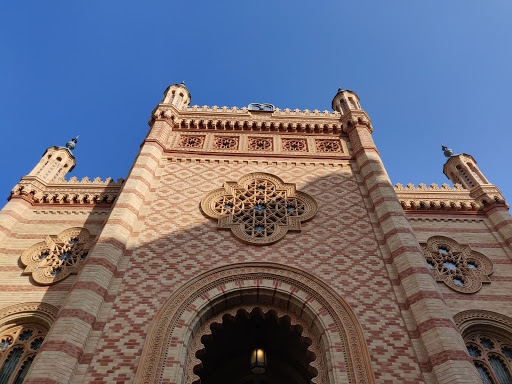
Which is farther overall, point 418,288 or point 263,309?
point 263,309

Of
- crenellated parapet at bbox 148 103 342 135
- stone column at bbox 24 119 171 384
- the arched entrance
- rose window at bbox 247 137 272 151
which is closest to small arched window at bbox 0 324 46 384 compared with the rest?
stone column at bbox 24 119 171 384

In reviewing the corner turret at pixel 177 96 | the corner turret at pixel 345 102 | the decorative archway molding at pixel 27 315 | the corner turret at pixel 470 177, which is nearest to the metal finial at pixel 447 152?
the corner turret at pixel 470 177

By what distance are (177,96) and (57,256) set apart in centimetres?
691

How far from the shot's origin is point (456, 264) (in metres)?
9.61

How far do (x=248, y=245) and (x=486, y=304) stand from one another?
5.52m

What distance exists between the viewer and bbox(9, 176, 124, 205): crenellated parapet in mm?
10719

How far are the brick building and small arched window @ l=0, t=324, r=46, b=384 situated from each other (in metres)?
0.03

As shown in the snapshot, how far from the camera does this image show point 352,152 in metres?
11.6

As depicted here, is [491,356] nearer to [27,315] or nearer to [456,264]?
[456,264]

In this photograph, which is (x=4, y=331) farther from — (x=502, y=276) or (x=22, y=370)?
(x=502, y=276)

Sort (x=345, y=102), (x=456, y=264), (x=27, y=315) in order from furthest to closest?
(x=345, y=102)
(x=456, y=264)
(x=27, y=315)

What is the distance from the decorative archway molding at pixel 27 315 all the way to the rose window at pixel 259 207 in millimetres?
3974

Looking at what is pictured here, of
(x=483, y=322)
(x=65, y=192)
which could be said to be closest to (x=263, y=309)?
(x=483, y=322)

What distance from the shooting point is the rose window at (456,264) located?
356 inches
